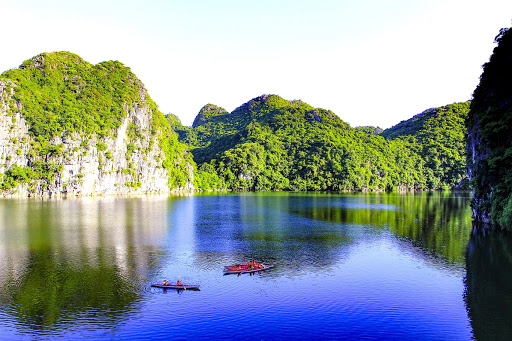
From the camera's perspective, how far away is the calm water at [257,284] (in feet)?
61.8

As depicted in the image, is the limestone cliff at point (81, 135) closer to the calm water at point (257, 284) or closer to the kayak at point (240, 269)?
the calm water at point (257, 284)

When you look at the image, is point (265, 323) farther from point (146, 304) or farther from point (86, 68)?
point (86, 68)

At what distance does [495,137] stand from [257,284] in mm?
32735

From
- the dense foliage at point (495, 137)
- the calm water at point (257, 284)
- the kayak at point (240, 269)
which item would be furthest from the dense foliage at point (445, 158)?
the kayak at point (240, 269)

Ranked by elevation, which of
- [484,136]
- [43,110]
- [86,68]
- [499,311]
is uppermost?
[86,68]

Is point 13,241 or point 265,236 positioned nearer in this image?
point 13,241

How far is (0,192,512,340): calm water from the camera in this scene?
18.8 m

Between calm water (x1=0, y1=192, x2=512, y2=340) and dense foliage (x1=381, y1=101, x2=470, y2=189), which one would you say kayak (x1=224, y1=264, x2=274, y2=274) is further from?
dense foliage (x1=381, y1=101, x2=470, y2=189)

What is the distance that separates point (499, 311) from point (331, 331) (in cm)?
953

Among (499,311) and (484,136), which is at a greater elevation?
(484,136)

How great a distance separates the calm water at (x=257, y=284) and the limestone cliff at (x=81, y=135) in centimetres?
6775

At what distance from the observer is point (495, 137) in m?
43.0

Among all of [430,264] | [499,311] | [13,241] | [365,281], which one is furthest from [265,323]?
[13,241]

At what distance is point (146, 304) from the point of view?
21.9 meters
